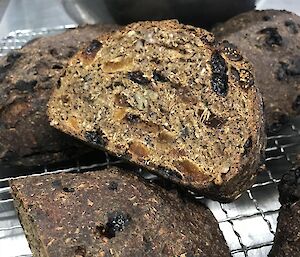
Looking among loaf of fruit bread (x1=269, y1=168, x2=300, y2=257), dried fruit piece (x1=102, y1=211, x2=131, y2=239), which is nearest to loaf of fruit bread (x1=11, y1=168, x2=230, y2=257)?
dried fruit piece (x1=102, y1=211, x2=131, y2=239)

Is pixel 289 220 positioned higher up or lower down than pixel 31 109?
lower down

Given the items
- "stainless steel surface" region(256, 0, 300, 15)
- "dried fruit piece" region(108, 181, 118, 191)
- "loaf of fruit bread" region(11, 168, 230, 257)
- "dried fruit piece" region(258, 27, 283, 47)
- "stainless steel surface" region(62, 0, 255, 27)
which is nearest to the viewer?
"loaf of fruit bread" region(11, 168, 230, 257)

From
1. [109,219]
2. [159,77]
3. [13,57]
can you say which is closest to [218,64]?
[159,77]

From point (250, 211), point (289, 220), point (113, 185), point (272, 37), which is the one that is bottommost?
point (250, 211)

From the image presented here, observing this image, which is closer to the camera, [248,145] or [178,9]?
[248,145]

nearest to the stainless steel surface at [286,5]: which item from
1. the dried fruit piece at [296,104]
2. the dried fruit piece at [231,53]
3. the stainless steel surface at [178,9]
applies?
the stainless steel surface at [178,9]

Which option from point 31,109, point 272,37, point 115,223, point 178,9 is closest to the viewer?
point 115,223

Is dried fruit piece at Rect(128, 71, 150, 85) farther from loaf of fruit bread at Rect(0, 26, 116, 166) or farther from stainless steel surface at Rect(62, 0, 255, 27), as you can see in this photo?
stainless steel surface at Rect(62, 0, 255, 27)

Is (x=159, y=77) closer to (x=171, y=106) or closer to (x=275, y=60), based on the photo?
(x=171, y=106)
